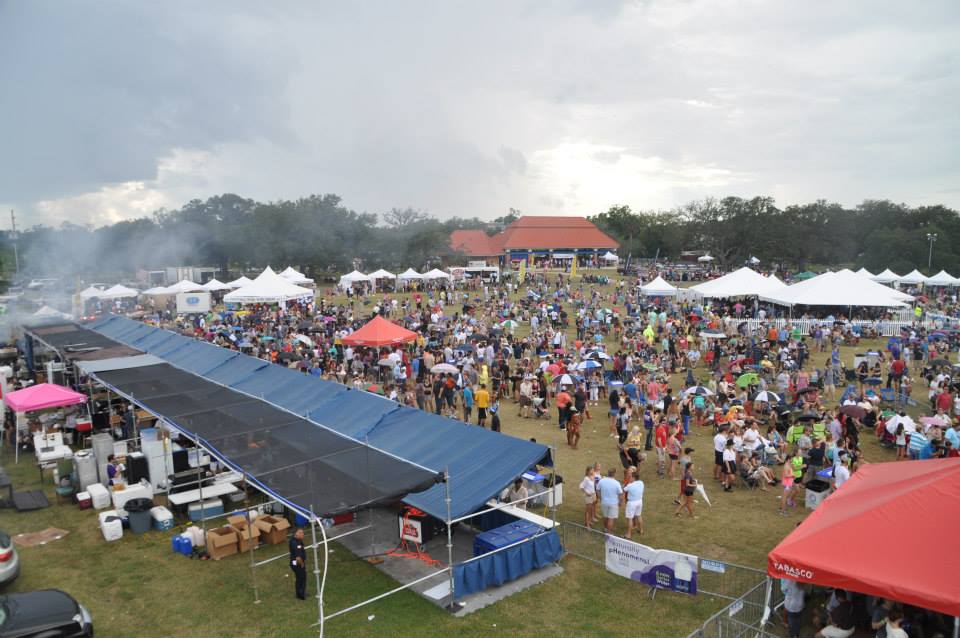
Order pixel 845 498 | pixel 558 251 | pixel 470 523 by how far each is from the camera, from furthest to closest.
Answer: pixel 558 251
pixel 470 523
pixel 845 498

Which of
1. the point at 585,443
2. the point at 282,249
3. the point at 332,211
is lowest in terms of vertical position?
the point at 585,443

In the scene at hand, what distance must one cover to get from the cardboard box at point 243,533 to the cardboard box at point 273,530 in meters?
0.09

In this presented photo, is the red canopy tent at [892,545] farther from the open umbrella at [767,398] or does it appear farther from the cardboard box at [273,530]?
the open umbrella at [767,398]

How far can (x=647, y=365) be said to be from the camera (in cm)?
2123

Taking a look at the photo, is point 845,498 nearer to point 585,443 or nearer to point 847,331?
point 585,443

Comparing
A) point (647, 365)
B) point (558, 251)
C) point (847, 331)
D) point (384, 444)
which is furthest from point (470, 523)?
point (558, 251)

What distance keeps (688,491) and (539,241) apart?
74327 mm

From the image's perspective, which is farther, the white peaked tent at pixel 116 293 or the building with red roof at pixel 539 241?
the building with red roof at pixel 539 241

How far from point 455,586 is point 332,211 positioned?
6395 cm

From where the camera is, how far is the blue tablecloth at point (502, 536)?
9172 mm

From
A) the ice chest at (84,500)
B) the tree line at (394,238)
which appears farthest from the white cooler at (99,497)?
the tree line at (394,238)

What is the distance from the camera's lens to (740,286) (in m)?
33.3

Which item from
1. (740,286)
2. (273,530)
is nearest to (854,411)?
(273,530)

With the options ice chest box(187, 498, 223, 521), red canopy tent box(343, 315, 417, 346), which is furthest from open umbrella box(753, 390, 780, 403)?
ice chest box(187, 498, 223, 521)
